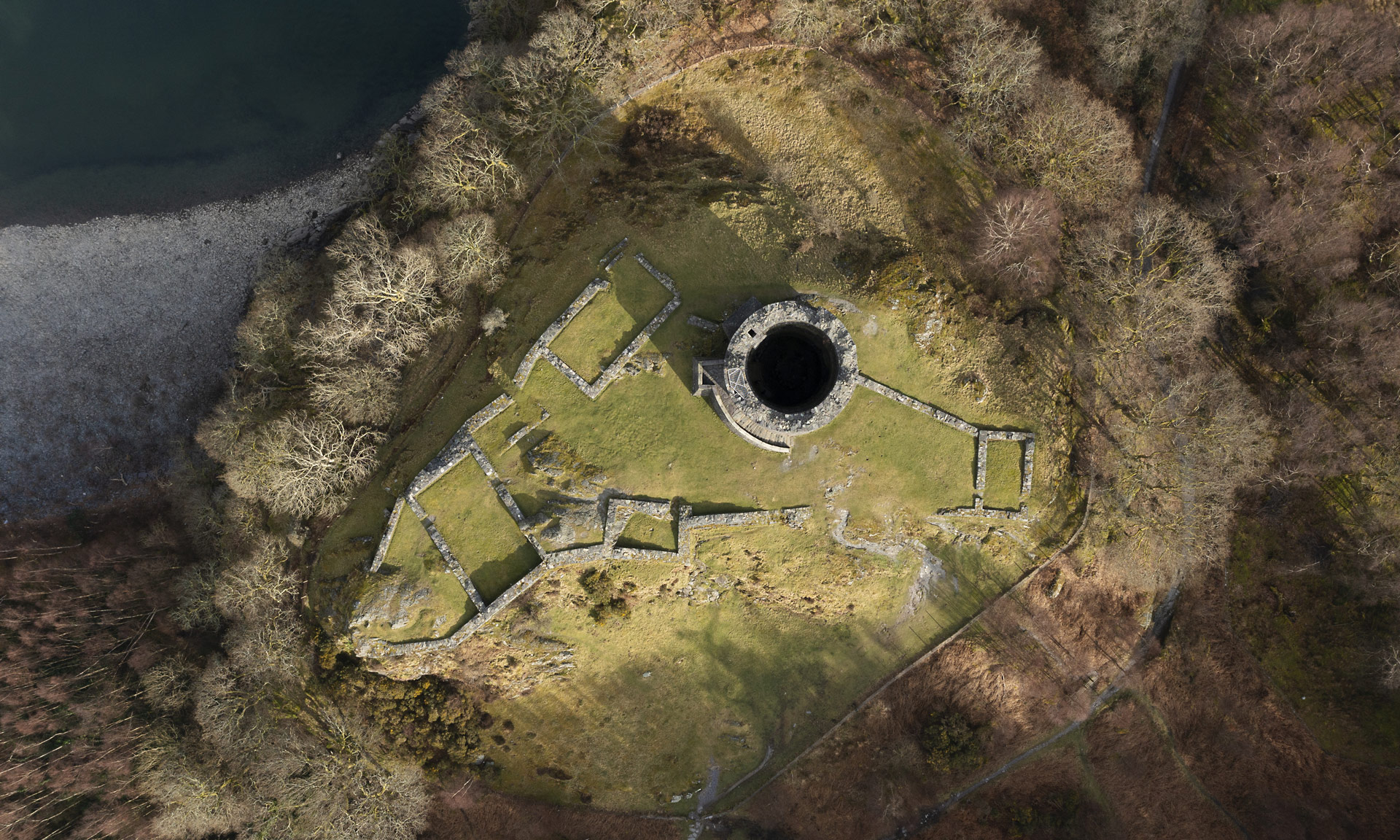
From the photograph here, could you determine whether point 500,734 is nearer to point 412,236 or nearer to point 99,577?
point 99,577

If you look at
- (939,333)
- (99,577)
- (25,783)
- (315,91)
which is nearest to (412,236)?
(315,91)

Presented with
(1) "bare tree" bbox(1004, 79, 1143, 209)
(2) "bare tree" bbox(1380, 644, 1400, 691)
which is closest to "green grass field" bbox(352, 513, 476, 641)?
(1) "bare tree" bbox(1004, 79, 1143, 209)

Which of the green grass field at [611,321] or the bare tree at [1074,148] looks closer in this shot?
the green grass field at [611,321]

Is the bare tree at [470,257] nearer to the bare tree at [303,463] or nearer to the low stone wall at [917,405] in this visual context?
the bare tree at [303,463]

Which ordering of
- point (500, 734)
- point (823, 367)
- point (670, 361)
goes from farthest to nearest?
point (500, 734) < point (670, 361) < point (823, 367)

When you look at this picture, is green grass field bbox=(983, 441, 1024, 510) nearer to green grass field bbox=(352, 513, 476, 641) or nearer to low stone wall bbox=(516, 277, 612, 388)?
low stone wall bbox=(516, 277, 612, 388)

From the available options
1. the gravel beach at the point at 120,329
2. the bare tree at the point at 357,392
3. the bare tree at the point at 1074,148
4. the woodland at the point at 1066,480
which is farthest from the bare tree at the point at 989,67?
the gravel beach at the point at 120,329
